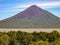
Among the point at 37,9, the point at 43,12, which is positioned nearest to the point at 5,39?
the point at 43,12

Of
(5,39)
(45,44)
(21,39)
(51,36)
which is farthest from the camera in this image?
(51,36)

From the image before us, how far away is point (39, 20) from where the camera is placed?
13650cm

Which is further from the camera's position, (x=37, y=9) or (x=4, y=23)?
(x=37, y=9)

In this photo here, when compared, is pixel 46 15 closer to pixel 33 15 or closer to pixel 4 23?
pixel 33 15

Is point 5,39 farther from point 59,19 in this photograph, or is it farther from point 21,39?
point 59,19

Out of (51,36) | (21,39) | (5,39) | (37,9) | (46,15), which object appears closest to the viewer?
(5,39)

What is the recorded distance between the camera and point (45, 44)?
2747cm

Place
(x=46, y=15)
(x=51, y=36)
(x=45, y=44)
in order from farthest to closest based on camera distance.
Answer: (x=46, y=15) < (x=51, y=36) < (x=45, y=44)

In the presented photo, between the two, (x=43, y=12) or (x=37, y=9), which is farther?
(x=37, y=9)

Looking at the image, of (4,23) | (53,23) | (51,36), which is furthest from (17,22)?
(51,36)

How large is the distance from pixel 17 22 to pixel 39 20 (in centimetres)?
944

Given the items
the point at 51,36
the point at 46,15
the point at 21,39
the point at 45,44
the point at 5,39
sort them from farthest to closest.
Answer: the point at 46,15, the point at 51,36, the point at 21,39, the point at 5,39, the point at 45,44

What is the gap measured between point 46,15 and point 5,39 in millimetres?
114276

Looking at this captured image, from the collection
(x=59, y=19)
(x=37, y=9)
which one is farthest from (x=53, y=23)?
(x=37, y=9)
